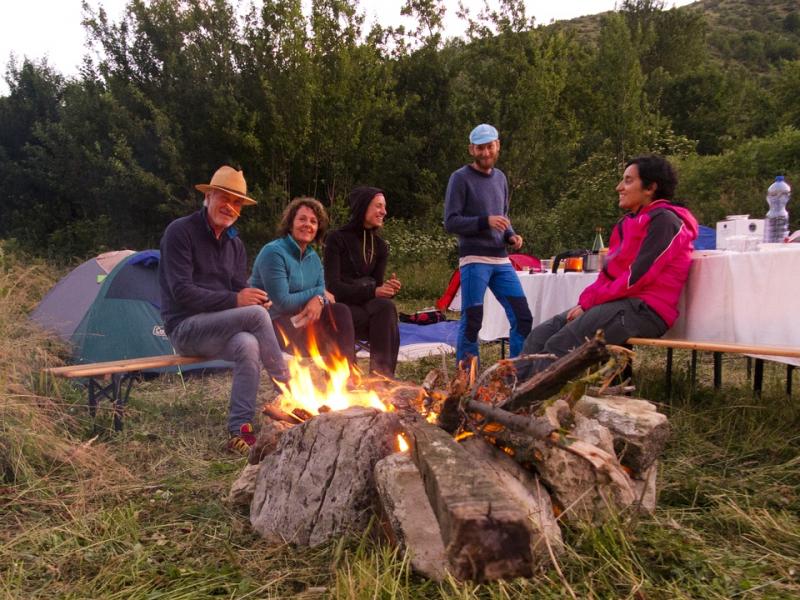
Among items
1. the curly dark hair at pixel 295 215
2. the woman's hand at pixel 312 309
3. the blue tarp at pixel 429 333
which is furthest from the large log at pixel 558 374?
the blue tarp at pixel 429 333

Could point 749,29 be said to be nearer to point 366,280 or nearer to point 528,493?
point 366,280

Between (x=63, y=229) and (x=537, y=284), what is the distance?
15.8 meters

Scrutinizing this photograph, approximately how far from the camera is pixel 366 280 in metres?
4.85

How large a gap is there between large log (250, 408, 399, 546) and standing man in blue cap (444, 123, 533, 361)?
229 centimetres

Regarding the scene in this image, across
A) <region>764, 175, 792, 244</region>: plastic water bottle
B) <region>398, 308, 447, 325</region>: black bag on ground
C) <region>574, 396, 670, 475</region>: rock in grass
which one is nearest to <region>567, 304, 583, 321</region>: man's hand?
<region>764, 175, 792, 244</region>: plastic water bottle

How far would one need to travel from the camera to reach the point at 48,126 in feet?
53.2

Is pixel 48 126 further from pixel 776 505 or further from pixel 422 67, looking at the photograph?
pixel 776 505

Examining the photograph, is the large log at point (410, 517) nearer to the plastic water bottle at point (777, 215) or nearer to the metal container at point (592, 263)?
the plastic water bottle at point (777, 215)

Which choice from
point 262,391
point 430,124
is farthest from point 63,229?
point 262,391

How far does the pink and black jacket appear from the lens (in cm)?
344

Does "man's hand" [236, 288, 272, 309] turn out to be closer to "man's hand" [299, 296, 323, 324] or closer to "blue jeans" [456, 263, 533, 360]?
"man's hand" [299, 296, 323, 324]

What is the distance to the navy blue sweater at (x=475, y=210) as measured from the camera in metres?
4.60

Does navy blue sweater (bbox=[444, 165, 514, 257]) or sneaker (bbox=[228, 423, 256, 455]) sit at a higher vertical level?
navy blue sweater (bbox=[444, 165, 514, 257])

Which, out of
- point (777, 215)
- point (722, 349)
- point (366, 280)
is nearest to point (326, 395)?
point (366, 280)
